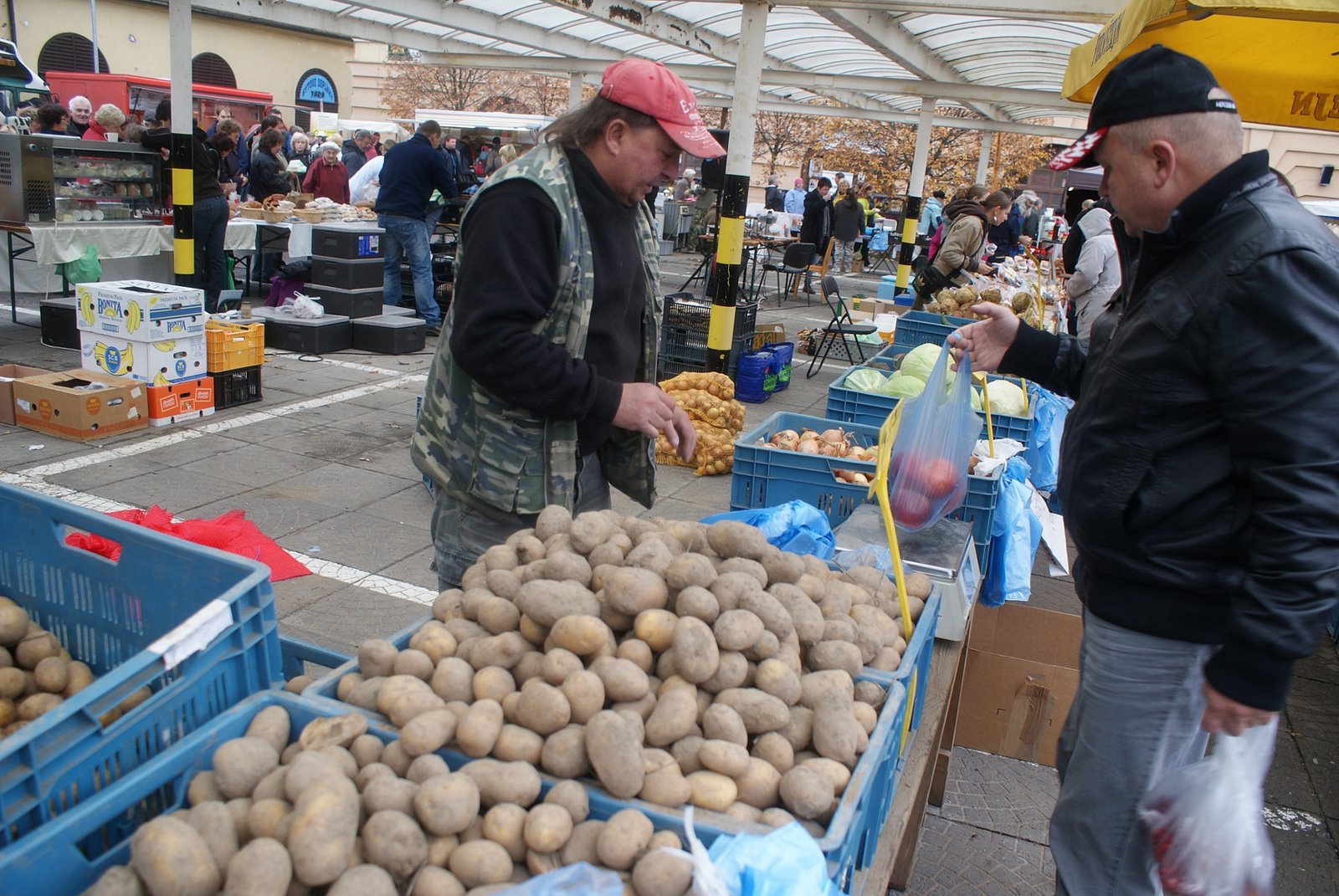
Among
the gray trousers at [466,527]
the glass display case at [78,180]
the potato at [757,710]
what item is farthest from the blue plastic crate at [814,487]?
the glass display case at [78,180]

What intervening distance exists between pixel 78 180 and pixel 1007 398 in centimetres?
886

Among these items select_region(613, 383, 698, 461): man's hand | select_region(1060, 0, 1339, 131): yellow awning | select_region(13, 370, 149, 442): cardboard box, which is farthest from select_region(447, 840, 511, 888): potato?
select_region(13, 370, 149, 442): cardboard box

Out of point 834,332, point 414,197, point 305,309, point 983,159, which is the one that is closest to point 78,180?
point 305,309

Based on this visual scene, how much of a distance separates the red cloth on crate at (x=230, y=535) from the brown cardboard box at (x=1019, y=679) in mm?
3101

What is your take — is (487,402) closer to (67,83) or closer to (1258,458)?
(1258,458)

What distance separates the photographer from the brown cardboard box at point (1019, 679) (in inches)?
146

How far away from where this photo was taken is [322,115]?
25.1 meters

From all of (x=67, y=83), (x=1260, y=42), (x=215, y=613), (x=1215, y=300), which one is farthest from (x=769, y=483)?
(x=67, y=83)

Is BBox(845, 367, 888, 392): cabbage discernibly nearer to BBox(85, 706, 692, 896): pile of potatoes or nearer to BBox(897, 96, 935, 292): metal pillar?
BBox(85, 706, 692, 896): pile of potatoes

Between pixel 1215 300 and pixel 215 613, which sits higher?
pixel 1215 300

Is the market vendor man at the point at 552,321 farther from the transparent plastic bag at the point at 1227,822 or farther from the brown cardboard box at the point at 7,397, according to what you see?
the brown cardboard box at the point at 7,397

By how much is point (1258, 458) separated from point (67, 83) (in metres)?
25.7

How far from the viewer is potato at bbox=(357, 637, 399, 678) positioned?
6.04 feet

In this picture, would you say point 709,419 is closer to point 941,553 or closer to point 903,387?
point 903,387
